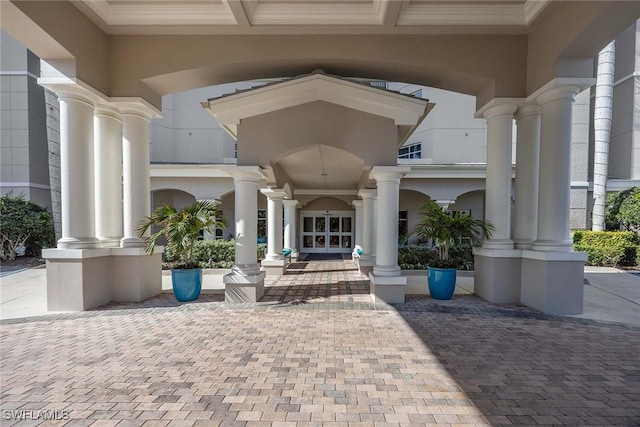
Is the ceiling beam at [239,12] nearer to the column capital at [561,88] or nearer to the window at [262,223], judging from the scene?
the column capital at [561,88]

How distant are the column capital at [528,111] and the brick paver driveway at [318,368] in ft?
13.4

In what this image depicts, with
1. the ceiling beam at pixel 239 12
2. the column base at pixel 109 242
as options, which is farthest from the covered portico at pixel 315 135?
the column base at pixel 109 242

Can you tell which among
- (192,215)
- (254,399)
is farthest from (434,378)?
(192,215)

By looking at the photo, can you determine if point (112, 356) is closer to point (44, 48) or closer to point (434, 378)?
point (434, 378)

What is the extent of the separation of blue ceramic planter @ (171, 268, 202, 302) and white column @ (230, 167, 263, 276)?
0.90 m

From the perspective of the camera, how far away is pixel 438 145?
17.1 meters

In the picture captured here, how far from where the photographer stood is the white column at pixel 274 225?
34.8ft

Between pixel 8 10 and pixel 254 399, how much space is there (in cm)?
646

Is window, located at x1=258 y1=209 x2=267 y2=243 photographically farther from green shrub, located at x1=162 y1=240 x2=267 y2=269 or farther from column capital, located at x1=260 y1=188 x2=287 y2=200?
column capital, located at x1=260 y1=188 x2=287 y2=200

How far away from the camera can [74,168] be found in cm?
605

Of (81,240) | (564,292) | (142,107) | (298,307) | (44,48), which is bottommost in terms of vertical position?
(298,307)

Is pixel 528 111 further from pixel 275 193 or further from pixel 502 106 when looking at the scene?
pixel 275 193

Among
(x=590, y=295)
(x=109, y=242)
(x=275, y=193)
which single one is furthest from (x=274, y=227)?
(x=590, y=295)

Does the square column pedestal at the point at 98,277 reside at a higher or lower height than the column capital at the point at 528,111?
lower
